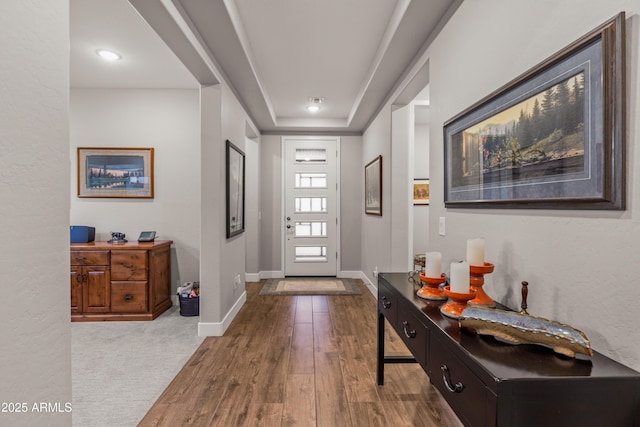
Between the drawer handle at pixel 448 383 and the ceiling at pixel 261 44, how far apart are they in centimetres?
199

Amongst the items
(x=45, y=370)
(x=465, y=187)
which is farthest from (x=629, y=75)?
(x=45, y=370)

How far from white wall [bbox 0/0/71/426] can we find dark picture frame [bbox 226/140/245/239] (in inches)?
84.6

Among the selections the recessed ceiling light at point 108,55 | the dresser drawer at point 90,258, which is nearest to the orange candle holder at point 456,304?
the dresser drawer at point 90,258

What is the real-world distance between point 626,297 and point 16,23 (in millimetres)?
1889

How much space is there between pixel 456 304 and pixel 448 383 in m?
0.32

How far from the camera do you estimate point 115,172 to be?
3.88 meters

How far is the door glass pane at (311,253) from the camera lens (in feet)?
18.1

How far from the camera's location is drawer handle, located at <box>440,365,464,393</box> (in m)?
1.07

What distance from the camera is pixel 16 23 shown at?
92 cm

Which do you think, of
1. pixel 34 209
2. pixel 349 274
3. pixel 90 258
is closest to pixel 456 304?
pixel 34 209

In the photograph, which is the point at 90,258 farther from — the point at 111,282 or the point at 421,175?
the point at 421,175

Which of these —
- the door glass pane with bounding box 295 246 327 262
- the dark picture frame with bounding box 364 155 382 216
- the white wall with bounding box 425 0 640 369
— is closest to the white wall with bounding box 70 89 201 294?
the door glass pane with bounding box 295 246 327 262

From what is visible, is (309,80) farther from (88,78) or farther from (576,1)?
(576,1)

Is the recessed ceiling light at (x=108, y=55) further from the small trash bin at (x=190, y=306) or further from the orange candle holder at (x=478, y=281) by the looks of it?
the orange candle holder at (x=478, y=281)
